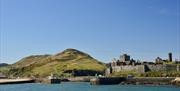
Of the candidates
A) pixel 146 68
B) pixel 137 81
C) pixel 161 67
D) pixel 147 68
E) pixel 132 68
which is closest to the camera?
pixel 137 81

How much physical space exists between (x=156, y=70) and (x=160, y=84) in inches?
1366

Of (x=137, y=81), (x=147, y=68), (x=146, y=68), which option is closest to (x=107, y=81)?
(x=137, y=81)

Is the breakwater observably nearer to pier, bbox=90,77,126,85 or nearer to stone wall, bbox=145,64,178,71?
pier, bbox=90,77,126,85

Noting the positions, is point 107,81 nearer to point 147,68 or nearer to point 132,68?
point 147,68

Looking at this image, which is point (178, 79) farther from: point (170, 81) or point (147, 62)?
point (147, 62)

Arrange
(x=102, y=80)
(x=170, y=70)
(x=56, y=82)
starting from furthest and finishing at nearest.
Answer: (x=56, y=82), (x=170, y=70), (x=102, y=80)

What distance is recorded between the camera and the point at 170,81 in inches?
5679

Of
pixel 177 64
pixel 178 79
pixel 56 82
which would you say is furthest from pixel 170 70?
pixel 56 82

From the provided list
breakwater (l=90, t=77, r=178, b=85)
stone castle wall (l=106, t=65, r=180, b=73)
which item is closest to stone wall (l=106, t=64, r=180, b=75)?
stone castle wall (l=106, t=65, r=180, b=73)

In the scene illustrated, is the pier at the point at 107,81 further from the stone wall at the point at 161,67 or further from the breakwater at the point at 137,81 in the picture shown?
the stone wall at the point at 161,67

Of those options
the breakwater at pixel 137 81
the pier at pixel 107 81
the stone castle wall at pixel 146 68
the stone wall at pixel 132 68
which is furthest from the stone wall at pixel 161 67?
the pier at pixel 107 81

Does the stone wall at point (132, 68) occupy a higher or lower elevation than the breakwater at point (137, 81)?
higher

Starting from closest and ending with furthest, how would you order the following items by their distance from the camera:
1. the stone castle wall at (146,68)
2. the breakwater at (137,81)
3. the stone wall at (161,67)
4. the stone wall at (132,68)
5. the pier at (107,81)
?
the breakwater at (137,81) → the pier at (107,81) → the stone wall at (161,67) → the stone castle wall at (146,68) → the stone wall at (132,68)

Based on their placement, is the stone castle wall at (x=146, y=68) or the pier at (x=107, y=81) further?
the stone castle wall at (x=146, y=68)
